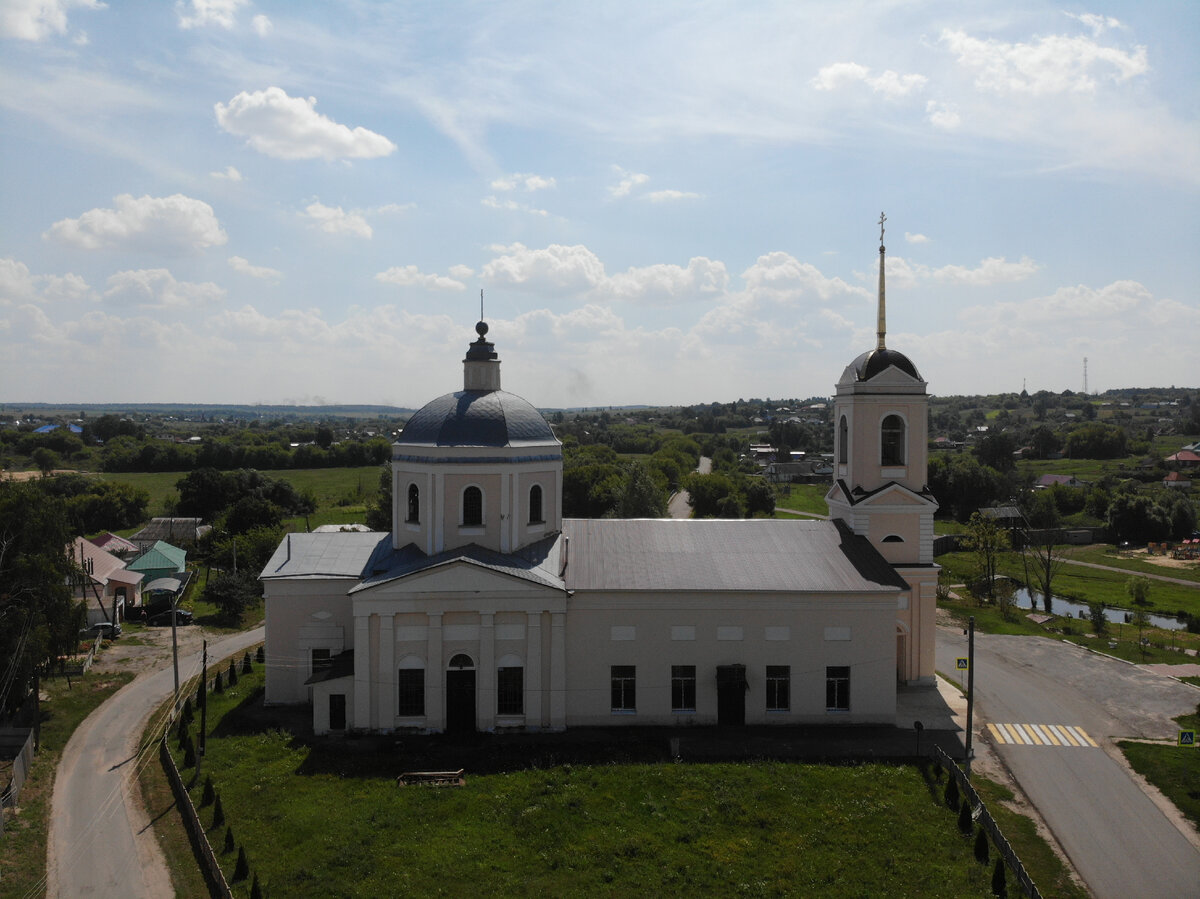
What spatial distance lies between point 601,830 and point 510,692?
304 inches

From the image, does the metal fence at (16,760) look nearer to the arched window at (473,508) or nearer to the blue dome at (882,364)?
the arched window at (473,508)

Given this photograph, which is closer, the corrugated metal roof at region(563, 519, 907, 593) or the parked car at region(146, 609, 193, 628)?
the corrugated metal roof at region(563, 519, 907, 593)

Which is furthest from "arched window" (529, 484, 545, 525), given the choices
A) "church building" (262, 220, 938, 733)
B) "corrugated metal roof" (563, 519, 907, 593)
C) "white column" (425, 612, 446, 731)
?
"white column" (425, 612, 446, 731)

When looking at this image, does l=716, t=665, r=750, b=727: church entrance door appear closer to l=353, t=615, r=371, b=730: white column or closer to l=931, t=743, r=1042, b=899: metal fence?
l=931, t=743, r=1042, b=899: metal fence

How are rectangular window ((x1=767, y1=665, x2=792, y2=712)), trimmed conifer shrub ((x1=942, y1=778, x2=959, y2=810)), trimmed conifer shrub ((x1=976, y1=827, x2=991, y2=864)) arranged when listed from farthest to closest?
rectangular window ((x1=767, y1=665, x2=792, y2=712)) < trimmed conifer shrub ((x1=942, y1=778, x2=959, y2=810)) < trimmed conifer shrub ((x1=976, y1=827, x2=991, y2=864))

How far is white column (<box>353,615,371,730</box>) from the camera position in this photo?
28766 mm

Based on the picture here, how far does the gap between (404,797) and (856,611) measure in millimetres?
16327

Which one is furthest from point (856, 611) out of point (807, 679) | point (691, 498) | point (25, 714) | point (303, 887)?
point (691, 498)

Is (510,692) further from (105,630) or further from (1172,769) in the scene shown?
(105,630)

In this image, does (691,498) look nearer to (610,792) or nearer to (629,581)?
(629,581)

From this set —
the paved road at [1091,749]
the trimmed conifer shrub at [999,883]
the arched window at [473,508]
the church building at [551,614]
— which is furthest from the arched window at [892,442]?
the trimmed conifer shrub at [999,883]

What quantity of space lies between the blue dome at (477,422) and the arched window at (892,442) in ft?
44.0

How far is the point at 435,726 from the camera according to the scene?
95.6 ft

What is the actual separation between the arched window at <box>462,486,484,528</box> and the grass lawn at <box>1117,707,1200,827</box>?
23.3m
